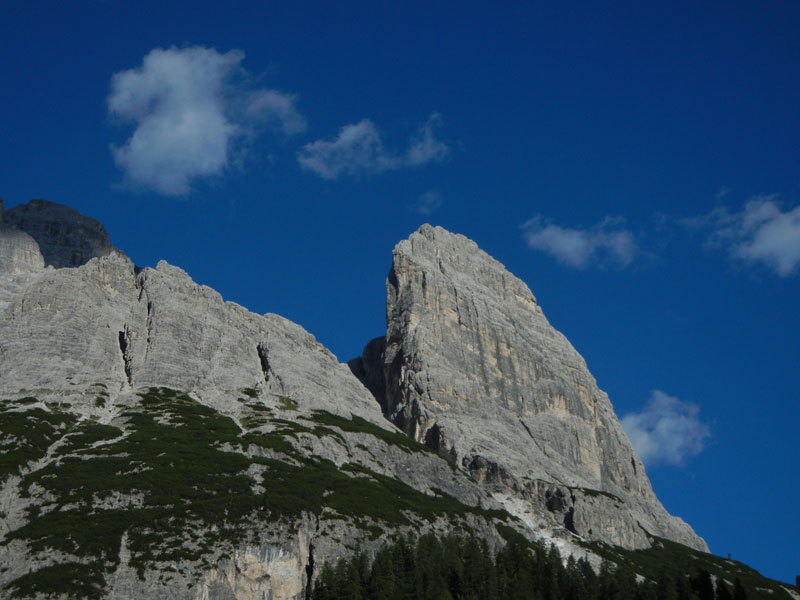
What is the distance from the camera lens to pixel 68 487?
5512 inches

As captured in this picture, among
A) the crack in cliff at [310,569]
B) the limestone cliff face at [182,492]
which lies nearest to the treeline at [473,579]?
the crack in cliff at [310,569]

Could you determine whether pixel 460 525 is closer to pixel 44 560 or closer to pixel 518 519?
pixel 518 519

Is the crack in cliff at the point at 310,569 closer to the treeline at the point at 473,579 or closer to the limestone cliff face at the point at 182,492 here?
the limestone cliff face at the point at 182,492

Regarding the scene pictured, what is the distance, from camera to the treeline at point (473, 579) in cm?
12725

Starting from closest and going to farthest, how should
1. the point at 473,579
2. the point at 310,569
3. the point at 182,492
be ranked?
the point at 473,579
the point at 310,569
the point at 182,492

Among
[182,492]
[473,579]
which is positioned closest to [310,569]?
[473,579]

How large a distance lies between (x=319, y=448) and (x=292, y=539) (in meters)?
46.8

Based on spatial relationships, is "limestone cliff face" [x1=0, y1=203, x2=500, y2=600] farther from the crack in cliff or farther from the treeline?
the treeline

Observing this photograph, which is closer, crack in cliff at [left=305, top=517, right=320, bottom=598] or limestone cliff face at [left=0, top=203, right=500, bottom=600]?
limestone cliff face at [left=0, top=203, right=500, bottom=600]

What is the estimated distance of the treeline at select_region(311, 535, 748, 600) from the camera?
5010 inches

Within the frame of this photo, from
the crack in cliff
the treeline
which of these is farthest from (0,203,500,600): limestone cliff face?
the treeline

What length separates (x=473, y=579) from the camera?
133375mm

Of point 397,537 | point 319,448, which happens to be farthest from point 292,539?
point 319,448

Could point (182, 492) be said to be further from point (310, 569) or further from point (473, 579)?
point (473, 579)
